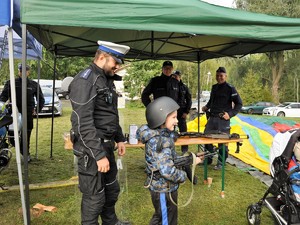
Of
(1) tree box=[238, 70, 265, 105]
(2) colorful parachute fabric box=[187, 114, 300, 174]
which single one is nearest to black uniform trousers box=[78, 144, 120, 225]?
(2) colorful parachute fabric box=[187, 114, 300, 174]

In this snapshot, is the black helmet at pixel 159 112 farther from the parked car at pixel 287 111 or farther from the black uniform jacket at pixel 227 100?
the parked car at pixel 287 111

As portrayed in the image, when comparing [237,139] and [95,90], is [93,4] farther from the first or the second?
[237,139]

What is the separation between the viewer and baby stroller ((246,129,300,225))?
272 centimetres

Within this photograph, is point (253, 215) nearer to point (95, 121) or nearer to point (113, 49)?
point (95, 121)

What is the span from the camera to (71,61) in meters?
36.8

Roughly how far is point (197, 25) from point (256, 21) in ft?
2.12

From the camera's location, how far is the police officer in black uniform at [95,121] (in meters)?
2.32

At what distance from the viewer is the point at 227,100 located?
17.6ft

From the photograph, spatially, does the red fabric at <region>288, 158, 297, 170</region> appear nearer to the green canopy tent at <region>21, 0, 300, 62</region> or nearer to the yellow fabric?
the green canopy tent at <region>21, 0, 300, 62</region>

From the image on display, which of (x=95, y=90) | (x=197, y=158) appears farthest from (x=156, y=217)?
(x=95, y=90)

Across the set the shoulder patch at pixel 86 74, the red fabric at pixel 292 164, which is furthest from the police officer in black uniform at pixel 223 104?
the shoulder patch at pixel 86 74

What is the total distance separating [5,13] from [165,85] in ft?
10.8

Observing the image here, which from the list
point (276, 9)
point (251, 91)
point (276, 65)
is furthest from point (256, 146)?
point (276, 65)

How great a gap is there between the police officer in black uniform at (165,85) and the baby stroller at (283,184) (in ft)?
8.37
